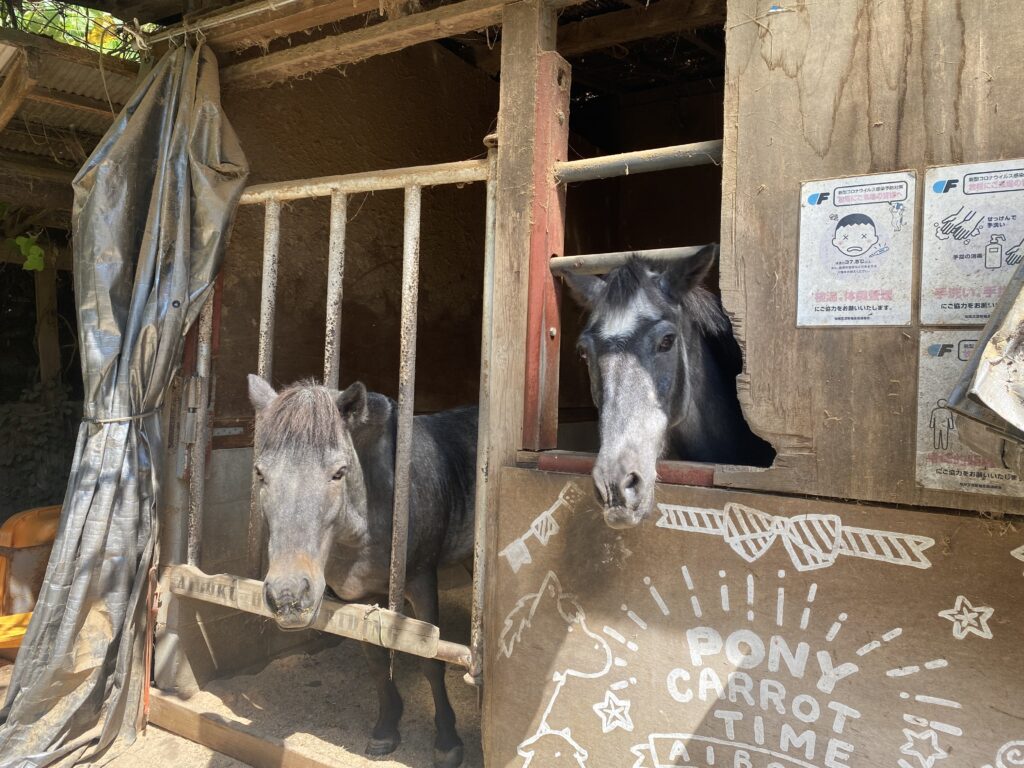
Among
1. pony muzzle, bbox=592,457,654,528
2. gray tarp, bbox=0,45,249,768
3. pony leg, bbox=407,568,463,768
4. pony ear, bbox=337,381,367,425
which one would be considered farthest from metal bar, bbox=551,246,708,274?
gray tarp, bbox=0,45,249,768

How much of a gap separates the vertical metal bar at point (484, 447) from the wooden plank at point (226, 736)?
0.91 metres

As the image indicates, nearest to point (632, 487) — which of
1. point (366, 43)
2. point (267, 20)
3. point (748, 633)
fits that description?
point (748, 633)

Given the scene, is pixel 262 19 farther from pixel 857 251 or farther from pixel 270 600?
pixel 857 251

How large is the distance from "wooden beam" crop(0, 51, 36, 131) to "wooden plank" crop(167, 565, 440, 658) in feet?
7.96

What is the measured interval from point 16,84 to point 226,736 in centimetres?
326

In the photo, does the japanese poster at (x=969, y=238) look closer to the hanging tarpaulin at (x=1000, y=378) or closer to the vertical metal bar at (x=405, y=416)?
the hanging tarpaulin at (x=1000, y=378)

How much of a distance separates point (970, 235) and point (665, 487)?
1007 millimetres

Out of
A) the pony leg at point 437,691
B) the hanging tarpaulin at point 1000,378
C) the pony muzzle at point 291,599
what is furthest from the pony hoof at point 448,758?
the hanging tarpaulin at point 1000,378

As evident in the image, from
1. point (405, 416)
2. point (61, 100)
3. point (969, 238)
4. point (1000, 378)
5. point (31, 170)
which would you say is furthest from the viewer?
point (31, 170)

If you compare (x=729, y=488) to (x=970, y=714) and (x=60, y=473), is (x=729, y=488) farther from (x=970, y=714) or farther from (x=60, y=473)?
(x=60, y=473)

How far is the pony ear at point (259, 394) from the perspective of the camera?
9.09 feet

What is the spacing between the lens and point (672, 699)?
6.29ft

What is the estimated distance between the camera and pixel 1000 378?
Result: 1048mm

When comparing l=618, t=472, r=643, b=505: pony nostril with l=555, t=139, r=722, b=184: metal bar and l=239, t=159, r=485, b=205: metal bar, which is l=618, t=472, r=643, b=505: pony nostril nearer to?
l=555, t=139, r=722, b=184: metal bar
